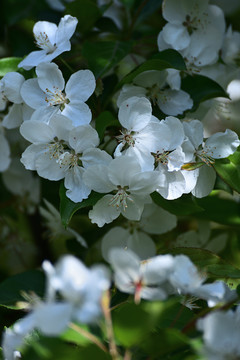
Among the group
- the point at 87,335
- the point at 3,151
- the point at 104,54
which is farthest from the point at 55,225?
the point at 87,335

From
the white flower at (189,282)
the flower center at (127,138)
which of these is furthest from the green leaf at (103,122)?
the white flower at (189,282)

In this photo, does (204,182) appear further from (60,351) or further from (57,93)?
(60,351)

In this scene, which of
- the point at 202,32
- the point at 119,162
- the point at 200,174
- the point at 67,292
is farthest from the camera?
the point at 202,32

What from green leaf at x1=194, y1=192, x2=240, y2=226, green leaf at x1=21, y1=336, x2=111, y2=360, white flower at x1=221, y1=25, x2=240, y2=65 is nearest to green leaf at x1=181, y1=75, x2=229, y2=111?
white flower at x1=221, y1=25, x2=240, y2=65

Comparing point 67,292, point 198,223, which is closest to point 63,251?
point 198,223

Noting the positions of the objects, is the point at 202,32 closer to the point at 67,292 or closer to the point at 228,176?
the point at 228,176
